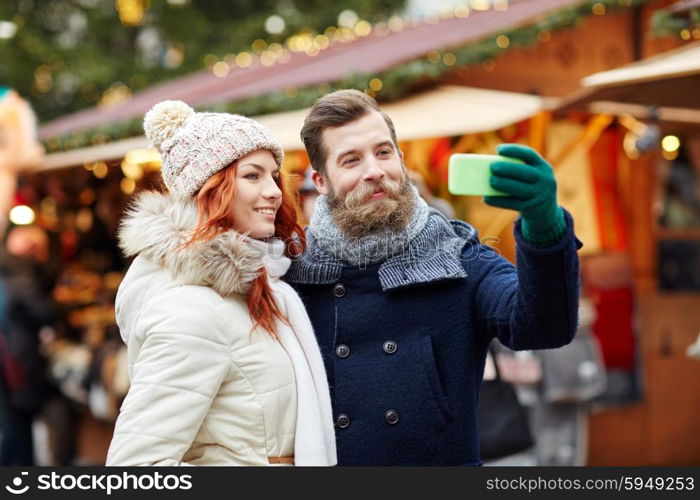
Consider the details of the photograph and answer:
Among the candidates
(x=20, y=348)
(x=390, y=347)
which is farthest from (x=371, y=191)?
(x=20, y=348)

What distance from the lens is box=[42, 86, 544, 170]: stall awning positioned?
5.82 metres

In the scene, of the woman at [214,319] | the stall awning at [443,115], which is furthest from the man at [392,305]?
the stall awning at [443,115]

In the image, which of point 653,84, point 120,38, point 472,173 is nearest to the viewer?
point 472,173

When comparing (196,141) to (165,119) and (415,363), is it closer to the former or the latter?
(165,119)

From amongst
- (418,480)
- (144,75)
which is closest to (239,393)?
(418,480)

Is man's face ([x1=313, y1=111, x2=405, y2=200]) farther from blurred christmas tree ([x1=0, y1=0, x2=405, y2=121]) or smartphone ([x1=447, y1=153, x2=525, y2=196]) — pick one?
blurred christmas tree ([x1=0, y1=0, x2=405, y2=121])

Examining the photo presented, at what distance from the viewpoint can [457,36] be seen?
6965mm

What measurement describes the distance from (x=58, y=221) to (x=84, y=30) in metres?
9.73

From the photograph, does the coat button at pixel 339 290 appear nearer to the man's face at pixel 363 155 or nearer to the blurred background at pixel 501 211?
the man's face at pixel 363 155

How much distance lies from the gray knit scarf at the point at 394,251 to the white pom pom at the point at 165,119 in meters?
0.44

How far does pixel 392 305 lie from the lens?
280cm

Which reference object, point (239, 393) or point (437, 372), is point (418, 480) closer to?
point (437, 372)

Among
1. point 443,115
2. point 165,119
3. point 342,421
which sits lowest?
point 342,421

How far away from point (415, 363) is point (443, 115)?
3.58 m
